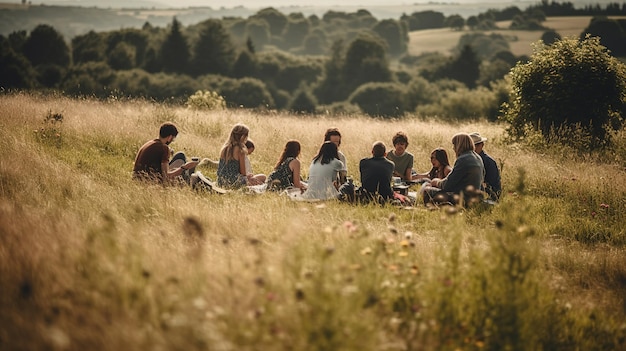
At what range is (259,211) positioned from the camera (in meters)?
6.96

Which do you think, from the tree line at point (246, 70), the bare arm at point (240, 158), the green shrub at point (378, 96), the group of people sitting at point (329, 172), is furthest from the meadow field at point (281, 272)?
the green shrub at point (378, 96)

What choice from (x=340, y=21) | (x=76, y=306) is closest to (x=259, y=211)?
(x=76, y=306)

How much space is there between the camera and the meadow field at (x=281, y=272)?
3.11 meters

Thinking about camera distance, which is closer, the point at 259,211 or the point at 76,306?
the point at 76,306

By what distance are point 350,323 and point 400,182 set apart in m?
7.16

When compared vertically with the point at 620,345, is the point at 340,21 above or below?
above

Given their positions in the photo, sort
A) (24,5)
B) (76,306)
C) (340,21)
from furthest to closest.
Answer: (24,5) → (340,21) → (76,306)

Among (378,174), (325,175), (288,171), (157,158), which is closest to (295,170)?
(288,171)

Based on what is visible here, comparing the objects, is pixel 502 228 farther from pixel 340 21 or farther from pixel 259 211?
pixel 340 21

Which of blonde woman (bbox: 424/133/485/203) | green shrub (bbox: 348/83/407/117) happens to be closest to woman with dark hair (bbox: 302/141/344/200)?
blonde woman (bbox: 424/133/485/203)

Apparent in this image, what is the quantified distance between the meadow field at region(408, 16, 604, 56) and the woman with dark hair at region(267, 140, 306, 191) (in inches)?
3539

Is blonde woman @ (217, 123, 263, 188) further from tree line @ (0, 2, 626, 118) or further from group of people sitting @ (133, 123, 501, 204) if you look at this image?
tree line @ (0, 2, 626, 118)

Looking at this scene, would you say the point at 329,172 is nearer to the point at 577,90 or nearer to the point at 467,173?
the point at 467,173

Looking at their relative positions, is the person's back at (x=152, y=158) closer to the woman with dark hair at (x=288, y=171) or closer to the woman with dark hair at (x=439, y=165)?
the woman with dark hair at (x=288, y=171)
